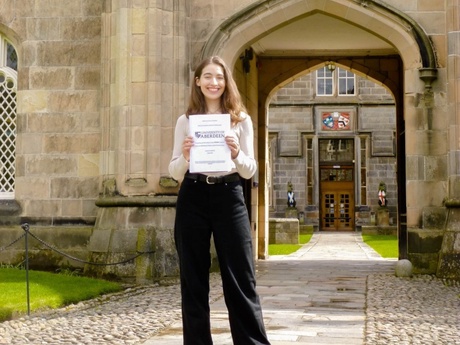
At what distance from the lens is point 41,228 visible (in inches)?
396

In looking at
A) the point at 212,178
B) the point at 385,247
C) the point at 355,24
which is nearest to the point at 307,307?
the point at 212,178

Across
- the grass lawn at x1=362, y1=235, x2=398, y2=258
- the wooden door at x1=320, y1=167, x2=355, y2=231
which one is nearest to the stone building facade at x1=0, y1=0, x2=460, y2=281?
the grass lawn at x1=362, y1=235, x2=398, y2=258

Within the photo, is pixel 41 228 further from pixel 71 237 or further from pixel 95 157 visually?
pixel 95 157

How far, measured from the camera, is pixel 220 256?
3.53 meters

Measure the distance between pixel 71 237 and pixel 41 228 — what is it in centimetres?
47

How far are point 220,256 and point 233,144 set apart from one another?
1.81ft

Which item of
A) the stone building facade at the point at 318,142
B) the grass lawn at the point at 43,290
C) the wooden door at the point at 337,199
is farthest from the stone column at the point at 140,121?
the wooden door at the point at 337,199

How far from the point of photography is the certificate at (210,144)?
341 centimetres

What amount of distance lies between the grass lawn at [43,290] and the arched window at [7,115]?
5.63 feet

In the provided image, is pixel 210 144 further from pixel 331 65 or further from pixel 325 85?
pixel 325 85

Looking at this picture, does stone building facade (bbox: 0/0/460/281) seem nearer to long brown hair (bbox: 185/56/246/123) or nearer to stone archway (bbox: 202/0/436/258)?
stone archway (bbox: 202/0/436/258)

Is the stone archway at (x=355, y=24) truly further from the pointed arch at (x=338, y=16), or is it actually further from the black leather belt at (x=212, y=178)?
the black leather belt at (x=212, y=178)

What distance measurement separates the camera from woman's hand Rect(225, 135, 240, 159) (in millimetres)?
3392

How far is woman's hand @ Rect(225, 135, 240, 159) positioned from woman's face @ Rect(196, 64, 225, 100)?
305 mm
